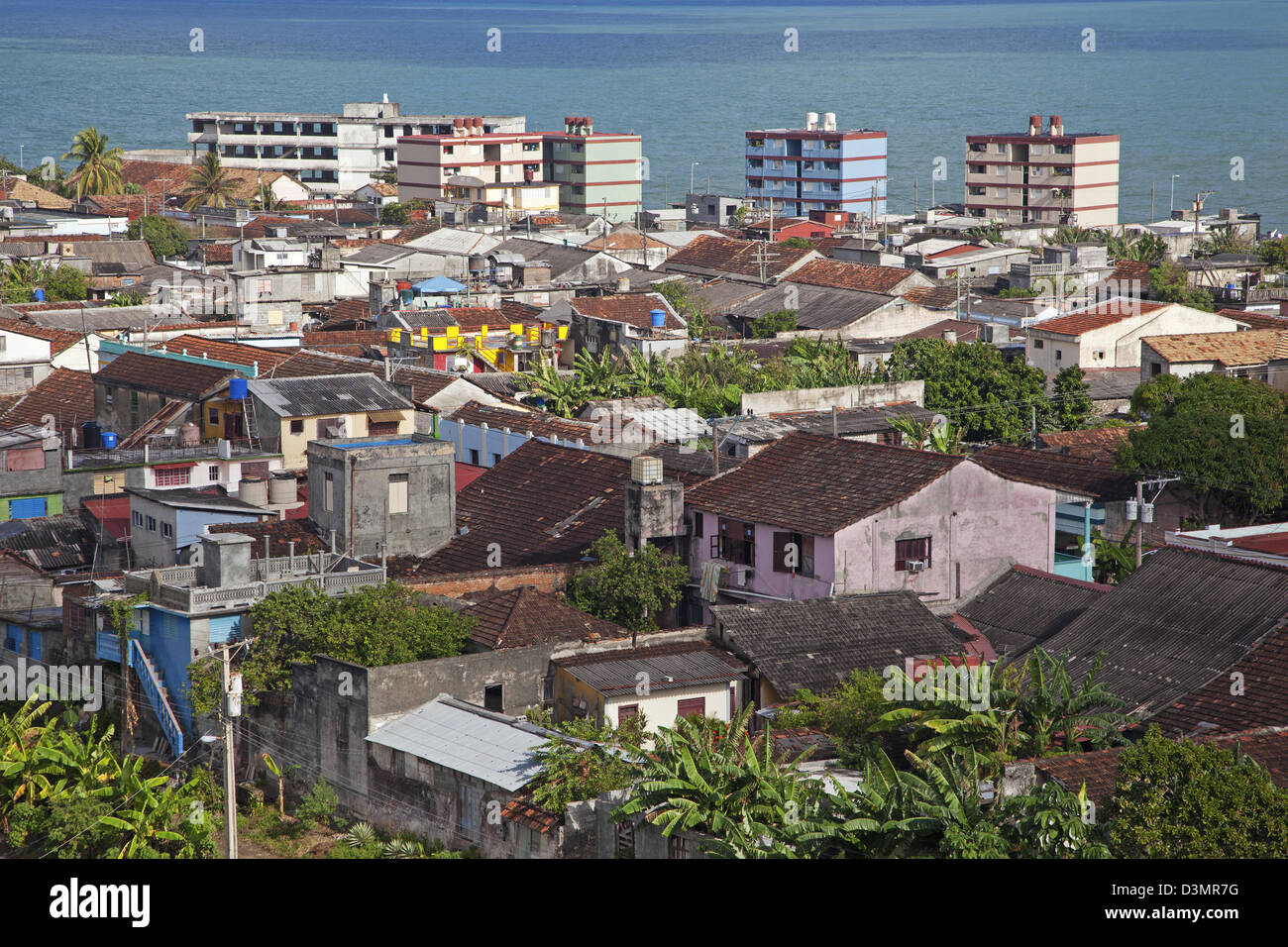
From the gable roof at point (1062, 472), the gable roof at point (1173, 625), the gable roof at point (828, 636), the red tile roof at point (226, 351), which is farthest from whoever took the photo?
the red tile roof at point (226, 351)

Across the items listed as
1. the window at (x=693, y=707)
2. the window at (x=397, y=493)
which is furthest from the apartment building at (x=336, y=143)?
the window at (x=693, y=707)

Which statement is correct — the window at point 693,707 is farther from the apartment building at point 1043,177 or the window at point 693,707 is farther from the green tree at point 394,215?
the apartment building at point 1043,177

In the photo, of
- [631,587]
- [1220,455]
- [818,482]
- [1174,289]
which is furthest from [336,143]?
[631,587]

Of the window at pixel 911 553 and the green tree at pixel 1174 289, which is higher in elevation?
the green tree at pixel 1174 289

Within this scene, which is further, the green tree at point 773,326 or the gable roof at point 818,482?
the green tree at point 773,326

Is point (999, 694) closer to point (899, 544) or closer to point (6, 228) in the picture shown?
point (899, 544)

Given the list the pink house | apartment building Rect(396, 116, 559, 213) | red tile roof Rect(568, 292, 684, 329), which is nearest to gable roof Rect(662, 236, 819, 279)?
red tile roof Rect(568, 292, 684, 329)

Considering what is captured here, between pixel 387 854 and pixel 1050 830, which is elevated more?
pixel 1050 830
